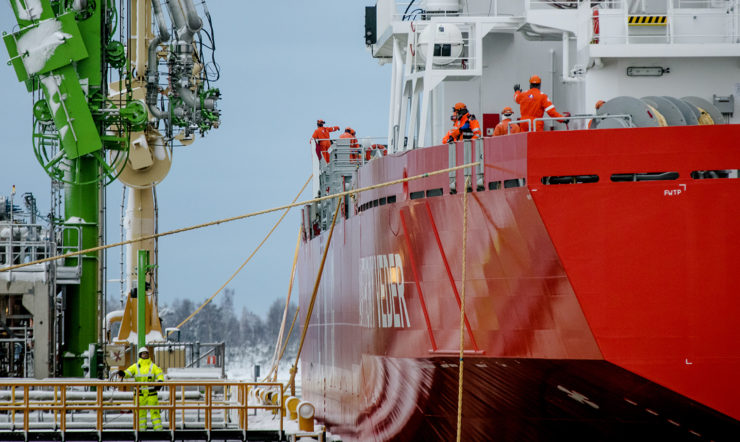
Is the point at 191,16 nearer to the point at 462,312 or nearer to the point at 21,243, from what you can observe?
the point at 21,243

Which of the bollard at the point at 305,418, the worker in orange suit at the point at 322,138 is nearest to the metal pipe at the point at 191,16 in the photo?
the worker in orange suit at the point at 322,138

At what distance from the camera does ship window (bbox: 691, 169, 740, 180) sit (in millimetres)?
14477

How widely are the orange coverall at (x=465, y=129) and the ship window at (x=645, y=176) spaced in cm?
221

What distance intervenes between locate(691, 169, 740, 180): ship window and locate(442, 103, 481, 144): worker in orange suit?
3133mm

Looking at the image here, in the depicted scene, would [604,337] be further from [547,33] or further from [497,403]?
[547,33]

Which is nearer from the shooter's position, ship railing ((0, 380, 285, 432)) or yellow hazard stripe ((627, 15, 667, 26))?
yellow hazard stripe ((627, 15, 667, 26))

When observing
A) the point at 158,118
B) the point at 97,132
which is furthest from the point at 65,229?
the point at 158,118

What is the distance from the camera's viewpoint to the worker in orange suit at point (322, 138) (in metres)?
27.8

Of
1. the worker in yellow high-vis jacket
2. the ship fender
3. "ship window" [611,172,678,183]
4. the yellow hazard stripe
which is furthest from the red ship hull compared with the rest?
the worker in yellow high-vis jacket

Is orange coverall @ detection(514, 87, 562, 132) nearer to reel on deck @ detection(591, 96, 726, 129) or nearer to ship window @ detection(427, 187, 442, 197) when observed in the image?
reel on deck @ detection(591, 96, 726, 129)

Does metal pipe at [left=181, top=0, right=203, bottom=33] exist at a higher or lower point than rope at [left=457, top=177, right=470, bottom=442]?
higher

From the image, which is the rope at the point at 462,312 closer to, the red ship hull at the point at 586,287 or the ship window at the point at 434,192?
the red ship hull at the point at 586,287

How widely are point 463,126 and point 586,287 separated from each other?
3.22 meters

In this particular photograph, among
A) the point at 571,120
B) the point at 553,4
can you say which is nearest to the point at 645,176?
the point at 571,120
